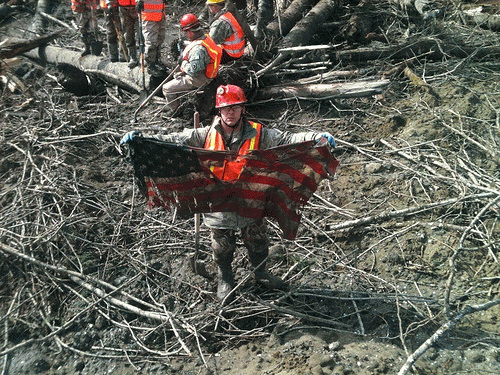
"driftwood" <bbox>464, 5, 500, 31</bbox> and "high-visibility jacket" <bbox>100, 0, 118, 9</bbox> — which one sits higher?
"high-visibility jacket" <bbox>100, 0, 118, 9</bbox>

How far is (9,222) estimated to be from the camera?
20.6 feet

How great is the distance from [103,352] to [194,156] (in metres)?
2.23

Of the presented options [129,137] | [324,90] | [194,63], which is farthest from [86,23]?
[129,137]

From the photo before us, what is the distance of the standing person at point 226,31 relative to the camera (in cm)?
805

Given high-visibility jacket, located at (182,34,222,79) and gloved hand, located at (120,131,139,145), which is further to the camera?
high-visibility jacket, located at (182,34,222,79)

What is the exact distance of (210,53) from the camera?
7.81 meters

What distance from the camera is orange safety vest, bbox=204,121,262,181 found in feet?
15.9

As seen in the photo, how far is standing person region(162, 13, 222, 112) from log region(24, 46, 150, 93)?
3.39ft

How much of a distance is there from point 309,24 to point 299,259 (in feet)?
18.4

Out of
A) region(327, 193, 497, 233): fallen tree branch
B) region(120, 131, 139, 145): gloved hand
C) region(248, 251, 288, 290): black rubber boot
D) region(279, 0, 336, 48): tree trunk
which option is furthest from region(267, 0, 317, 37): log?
region(120, 131, 139, 145): gloved hand

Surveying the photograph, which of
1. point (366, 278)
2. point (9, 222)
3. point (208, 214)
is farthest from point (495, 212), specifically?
point (9, 222)

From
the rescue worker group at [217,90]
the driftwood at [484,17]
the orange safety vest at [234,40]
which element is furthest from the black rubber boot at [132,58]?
the driftwood at [484,17]

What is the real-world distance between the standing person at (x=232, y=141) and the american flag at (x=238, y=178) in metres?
0.11

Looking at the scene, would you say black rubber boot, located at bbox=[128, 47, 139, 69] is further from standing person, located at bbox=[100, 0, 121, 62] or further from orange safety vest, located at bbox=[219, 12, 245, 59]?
orange safety vest, located at bbox=[219, 12, 245, 59]
